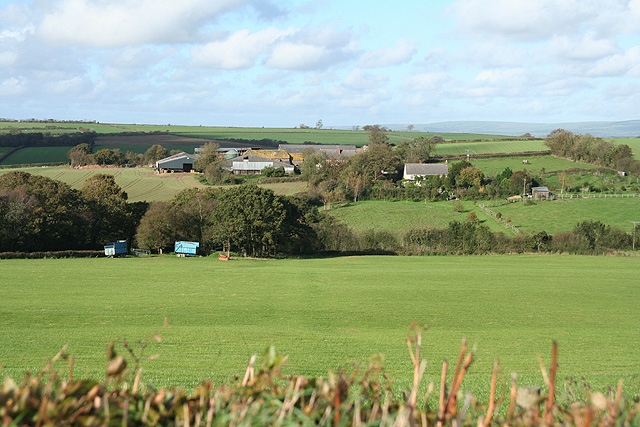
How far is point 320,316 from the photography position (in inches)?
893

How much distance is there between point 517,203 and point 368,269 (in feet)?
174

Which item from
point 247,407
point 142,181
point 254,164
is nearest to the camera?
point 247,407

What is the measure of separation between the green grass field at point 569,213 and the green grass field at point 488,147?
49145 millimetres

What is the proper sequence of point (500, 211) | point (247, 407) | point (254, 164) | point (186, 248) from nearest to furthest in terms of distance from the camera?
1. point (247, 407)
2. point (186, 248)
3. point (500, 211)
4. point (254, 164)

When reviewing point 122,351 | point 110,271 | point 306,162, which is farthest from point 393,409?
point 306,162

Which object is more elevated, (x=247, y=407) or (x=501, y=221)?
(x=247, y=407)

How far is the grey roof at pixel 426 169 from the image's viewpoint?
107500 millimetres

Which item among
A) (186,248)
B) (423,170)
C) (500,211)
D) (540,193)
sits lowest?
(186,248)

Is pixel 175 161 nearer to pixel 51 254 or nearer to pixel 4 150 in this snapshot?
pixel 4 150

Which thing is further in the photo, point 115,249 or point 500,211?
point 500,211

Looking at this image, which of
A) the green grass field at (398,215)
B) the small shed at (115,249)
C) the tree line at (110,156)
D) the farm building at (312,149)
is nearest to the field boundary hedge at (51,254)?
the small shed at (115,249)

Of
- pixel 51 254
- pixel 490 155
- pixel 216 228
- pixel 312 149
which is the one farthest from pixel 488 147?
pixel 51 254

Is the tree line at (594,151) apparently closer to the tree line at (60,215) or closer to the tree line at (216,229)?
the tree line at (216,229)

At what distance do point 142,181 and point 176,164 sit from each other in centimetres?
1753
